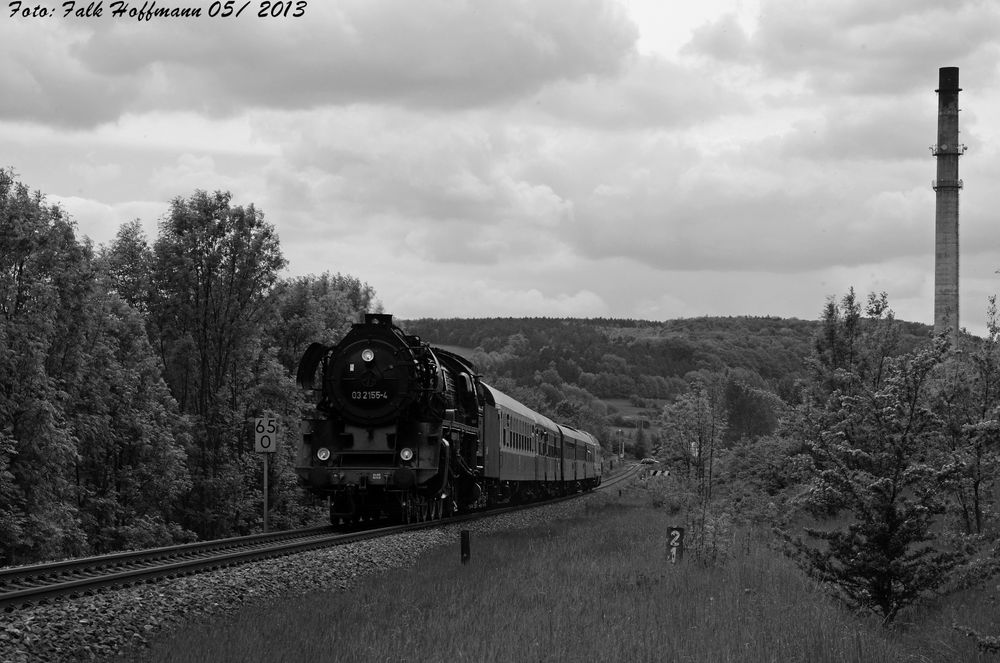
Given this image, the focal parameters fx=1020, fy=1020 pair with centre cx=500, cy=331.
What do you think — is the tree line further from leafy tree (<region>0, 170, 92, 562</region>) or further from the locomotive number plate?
the locomotive number plate

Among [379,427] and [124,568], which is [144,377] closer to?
[379,427]

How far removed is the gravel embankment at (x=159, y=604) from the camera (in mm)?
8977

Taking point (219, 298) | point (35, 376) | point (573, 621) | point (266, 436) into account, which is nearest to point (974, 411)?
point (573, 621)

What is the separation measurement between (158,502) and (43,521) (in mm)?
9642

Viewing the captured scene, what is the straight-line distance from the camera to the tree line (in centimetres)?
2897

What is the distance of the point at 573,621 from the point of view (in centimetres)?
1164

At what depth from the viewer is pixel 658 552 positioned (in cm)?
2030

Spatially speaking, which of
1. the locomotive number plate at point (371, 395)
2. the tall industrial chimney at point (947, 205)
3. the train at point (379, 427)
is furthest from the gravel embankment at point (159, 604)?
the tall industrial chimney at point (947, 205)

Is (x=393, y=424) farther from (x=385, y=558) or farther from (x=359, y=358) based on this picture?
(x=385, y=558)

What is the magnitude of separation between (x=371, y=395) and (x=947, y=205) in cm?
5201

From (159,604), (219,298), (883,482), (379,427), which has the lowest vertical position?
(159,604)

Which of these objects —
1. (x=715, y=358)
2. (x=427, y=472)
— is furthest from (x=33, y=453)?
(x=715, y=358)

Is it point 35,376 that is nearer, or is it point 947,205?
point 35,376

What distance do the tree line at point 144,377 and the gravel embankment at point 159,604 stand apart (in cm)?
1443
